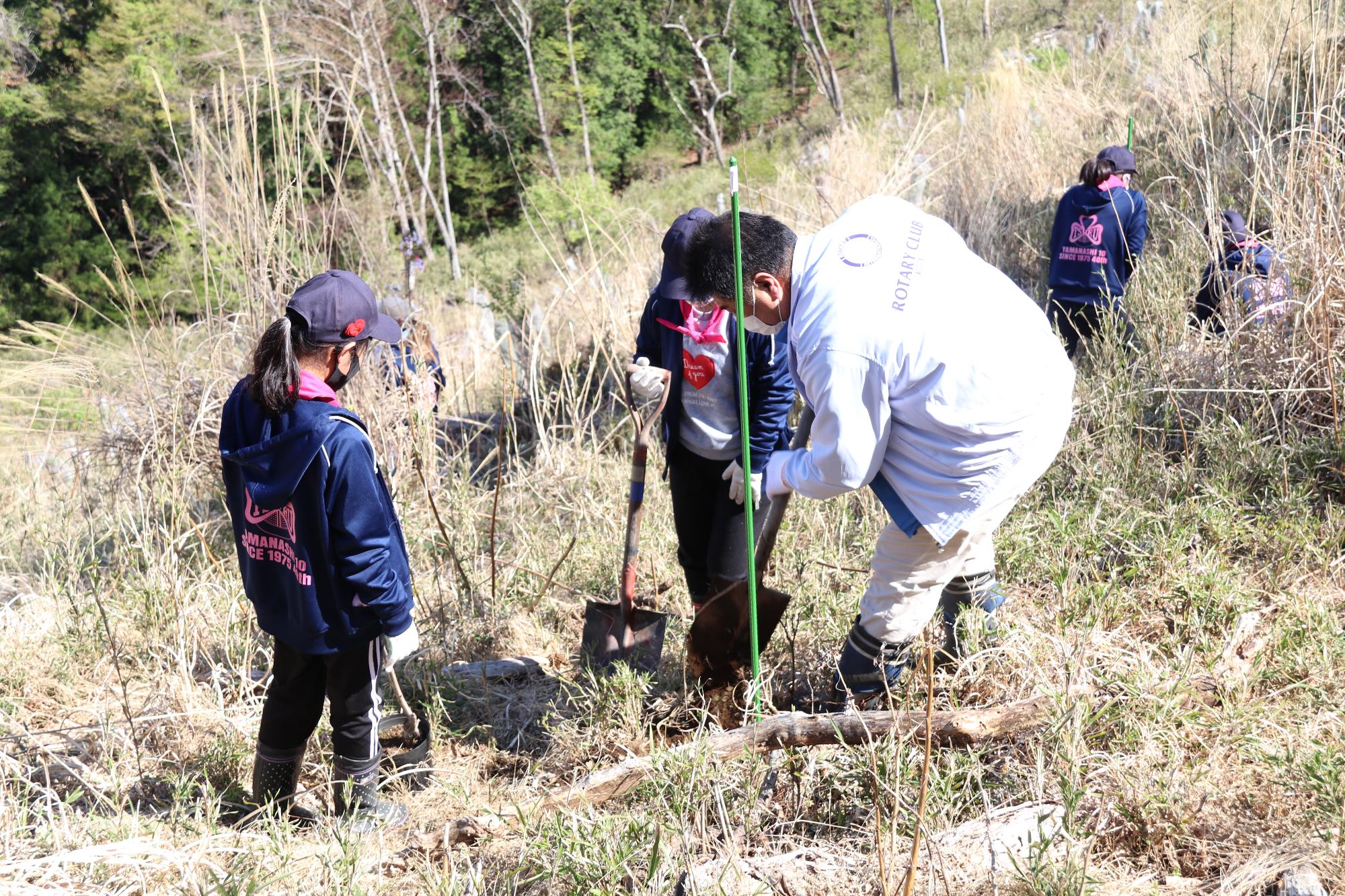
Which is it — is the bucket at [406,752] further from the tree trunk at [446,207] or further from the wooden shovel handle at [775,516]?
the tree trunk at [446,207]

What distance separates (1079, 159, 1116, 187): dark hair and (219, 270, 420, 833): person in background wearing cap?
4.34m

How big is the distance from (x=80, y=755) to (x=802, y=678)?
2.31 m

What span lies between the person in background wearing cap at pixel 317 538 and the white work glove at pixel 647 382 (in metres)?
0.84

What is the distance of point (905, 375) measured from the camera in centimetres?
227

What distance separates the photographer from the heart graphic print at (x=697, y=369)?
312 centimetres

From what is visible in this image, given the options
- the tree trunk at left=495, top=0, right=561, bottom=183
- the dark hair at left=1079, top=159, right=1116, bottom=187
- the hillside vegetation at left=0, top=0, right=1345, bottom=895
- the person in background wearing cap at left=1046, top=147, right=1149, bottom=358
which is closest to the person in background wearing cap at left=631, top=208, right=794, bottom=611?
the hillside vegetation at left=0, top=0, right=1345, bottom=895

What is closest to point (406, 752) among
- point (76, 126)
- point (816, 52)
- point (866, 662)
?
point (866, 662)

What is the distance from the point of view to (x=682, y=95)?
99.6 ft

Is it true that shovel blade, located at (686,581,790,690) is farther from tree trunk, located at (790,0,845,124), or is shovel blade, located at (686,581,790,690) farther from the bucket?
tree trunk, located at (790,0,845,124)

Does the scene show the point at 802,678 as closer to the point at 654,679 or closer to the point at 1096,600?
the point at 654,679

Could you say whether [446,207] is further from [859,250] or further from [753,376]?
[859,250]

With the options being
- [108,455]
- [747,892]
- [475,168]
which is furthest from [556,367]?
[475,168]

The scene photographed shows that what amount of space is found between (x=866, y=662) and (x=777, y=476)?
2.08 ft

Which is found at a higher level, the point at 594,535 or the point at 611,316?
the point at 611,316
